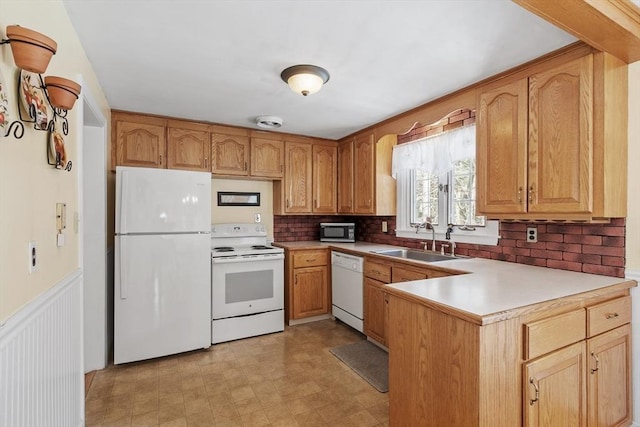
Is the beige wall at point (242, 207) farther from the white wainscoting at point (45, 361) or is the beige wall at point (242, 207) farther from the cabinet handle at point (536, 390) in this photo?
the cabinet handle at point (536, 390)

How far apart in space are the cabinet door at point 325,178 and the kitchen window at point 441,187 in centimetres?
89

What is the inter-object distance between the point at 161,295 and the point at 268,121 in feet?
6.31

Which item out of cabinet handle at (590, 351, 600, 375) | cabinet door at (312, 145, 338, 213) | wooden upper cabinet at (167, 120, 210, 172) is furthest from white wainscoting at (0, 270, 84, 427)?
cabinet door at (312, 145, 338, 213)

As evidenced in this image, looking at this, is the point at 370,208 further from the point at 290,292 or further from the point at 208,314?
the point at 208,314

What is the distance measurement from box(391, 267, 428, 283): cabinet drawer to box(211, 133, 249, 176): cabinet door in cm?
202

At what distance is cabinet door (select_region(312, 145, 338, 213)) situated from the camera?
4117 millimetres

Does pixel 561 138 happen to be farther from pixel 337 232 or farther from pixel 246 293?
pixel 246 293

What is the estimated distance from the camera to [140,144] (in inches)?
124

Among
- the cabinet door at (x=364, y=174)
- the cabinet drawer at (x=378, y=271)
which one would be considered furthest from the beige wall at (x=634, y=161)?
the cabinet door at (x=364, y=174)

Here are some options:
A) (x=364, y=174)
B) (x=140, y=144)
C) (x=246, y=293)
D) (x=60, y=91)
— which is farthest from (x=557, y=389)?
(x=140, y=144)

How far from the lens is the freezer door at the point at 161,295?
8.77 feet

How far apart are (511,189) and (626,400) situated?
1.33m

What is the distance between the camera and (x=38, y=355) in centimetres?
116

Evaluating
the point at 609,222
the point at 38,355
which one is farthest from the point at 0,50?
the point at 609,222
